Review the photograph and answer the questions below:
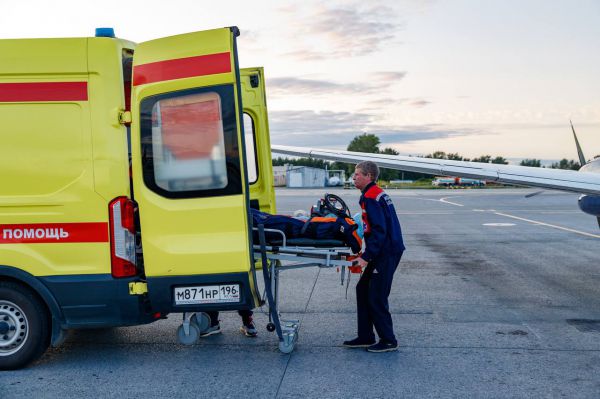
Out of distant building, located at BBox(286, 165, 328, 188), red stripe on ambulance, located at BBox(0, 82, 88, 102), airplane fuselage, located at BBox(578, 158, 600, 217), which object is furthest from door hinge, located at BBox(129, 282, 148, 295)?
distant building, located at BBox(286, 165, 328, 188)

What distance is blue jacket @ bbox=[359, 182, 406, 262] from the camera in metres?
5.80

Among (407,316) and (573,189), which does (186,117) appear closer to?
(407,316)

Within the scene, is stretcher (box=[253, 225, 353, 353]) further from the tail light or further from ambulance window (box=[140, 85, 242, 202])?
the tail light

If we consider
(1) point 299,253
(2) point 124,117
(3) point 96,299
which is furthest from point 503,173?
(3) point 96,299

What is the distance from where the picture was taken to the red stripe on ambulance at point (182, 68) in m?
5.22

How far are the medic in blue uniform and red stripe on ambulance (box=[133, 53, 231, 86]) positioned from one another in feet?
5.75

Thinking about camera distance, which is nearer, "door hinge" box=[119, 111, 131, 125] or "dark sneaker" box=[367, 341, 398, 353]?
"door hinge" box=[119, 111, 131, 125]

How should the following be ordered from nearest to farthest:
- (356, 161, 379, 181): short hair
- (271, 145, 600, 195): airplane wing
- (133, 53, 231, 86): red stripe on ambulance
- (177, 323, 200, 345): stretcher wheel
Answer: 1. (133, 53, 231, 86): red stripe on ambulance
2. (177, 323, 200, 345): stretcher wheel
3. (356, 161, 379, 181): short hair
4. (271, 145, 600, 195): airplane wing

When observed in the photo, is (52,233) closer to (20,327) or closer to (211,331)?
(20,327)

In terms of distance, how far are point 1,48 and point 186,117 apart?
1774 mm

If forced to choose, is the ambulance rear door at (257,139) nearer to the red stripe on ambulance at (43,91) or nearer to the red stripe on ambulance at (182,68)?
the red stripe on ambulance at (182,68)

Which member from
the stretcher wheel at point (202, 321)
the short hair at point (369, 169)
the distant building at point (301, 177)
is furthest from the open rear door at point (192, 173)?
the distant building at point (301, 177)

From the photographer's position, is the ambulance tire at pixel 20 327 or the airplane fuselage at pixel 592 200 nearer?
the ambulance tire at pixel 20 327

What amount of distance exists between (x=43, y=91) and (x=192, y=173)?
1529 mm
